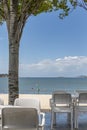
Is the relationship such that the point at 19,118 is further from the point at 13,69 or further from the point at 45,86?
the point at 45,86

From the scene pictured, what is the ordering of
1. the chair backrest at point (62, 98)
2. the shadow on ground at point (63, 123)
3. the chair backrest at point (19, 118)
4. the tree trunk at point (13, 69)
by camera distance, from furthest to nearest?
the tree trunk at point (13, 69), the shadow on ground at point (63, 123), the chair backrest at point (62, 98), the chair backrest at point (19, 118)

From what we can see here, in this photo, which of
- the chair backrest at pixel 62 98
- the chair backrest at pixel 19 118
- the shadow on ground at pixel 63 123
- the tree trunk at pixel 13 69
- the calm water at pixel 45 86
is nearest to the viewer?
the chair backrest at pixel 19 118

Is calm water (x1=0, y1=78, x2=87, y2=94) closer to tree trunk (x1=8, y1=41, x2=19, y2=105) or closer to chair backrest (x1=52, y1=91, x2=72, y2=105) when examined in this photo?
tree trunk (x1=8, y1=41, x2=19, y2=105)

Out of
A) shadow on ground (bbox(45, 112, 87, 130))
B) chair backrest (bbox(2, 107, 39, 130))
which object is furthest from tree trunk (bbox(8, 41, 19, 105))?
chair backrest (bbox(2, 107, 39, 130))

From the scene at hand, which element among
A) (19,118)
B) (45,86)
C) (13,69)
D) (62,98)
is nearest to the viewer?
(19,118)

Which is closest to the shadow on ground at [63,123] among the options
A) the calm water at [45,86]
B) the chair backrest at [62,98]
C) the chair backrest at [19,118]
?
the chair backrest at [62,98]

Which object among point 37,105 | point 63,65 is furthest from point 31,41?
point 37,105

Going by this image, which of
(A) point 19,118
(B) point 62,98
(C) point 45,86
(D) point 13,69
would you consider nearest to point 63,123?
(B) point 62,98

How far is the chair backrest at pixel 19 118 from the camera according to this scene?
599cm

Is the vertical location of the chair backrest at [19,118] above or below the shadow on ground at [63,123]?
above

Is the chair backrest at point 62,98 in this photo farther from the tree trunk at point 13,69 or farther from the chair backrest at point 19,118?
the chair backrest at point 19,118

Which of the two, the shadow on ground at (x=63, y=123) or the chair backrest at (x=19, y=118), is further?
the shadow on ground at (x=63, y=123)

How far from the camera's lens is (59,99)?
898 cm

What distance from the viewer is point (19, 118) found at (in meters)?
6.05
